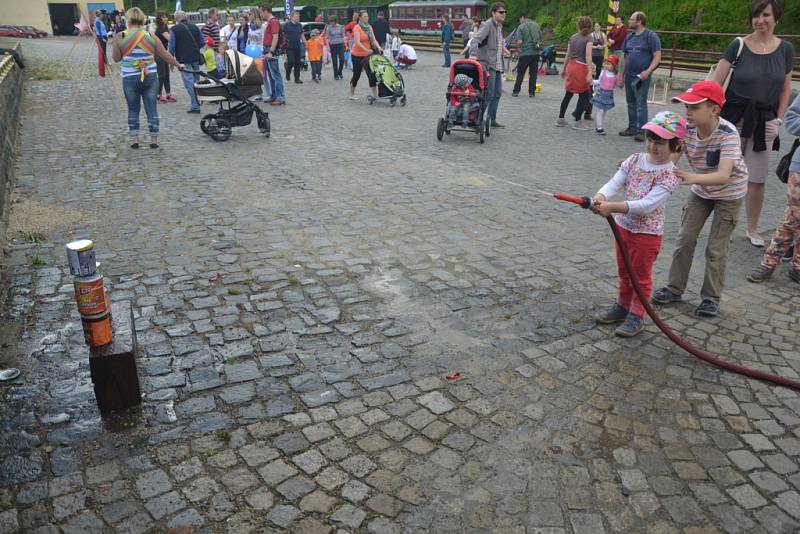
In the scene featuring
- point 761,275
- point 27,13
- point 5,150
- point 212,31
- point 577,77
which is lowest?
point 761,275

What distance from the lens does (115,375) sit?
3.57m

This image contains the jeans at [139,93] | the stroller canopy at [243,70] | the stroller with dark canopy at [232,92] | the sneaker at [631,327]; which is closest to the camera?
the sneaker at [631,327]

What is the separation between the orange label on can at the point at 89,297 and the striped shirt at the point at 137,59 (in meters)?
6.82

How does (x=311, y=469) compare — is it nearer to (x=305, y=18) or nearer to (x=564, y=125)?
(x=564, y=125)

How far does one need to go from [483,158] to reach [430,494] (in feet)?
23.7

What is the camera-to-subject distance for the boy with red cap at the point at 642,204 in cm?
416

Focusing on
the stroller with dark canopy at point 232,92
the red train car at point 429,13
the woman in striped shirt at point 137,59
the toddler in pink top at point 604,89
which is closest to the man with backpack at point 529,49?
the toddler in pink top at point 604,89

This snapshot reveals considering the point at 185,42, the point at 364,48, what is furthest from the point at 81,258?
the point at 364,48

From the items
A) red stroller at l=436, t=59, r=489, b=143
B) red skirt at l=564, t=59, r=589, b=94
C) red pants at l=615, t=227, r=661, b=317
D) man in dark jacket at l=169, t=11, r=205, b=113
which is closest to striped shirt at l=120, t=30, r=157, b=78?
man in dark jacket at l=169, t=11, r=205, b=113

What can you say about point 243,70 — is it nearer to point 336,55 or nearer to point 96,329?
point 96,329

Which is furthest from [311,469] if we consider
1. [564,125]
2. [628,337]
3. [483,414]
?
[564,125]

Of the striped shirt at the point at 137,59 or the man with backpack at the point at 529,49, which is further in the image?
the man with backpack at the point at 529,49

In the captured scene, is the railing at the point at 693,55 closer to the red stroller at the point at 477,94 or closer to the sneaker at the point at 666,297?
the red stroller at the point at 477,94

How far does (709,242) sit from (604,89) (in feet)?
24.9
